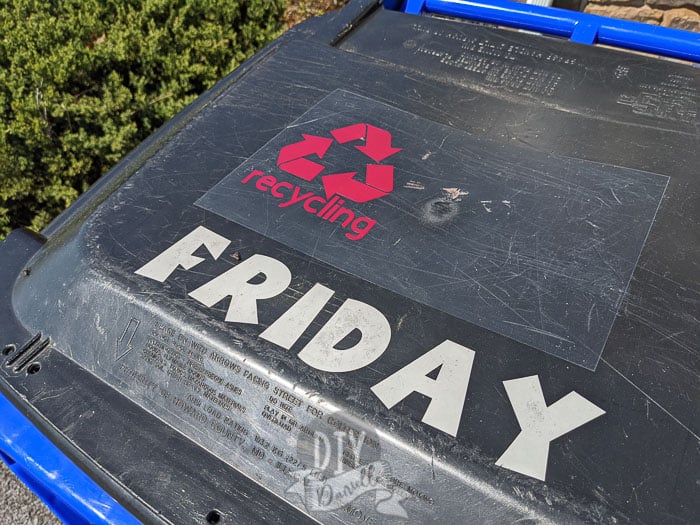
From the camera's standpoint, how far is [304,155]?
1.63 meters

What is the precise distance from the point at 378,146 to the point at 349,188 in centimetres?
18

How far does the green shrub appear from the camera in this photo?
281 centimetres

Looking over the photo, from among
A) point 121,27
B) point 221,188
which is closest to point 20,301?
point 221,188

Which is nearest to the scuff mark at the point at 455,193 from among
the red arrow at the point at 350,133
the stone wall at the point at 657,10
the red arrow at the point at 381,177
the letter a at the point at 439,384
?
the red arrow at the point at 381,177

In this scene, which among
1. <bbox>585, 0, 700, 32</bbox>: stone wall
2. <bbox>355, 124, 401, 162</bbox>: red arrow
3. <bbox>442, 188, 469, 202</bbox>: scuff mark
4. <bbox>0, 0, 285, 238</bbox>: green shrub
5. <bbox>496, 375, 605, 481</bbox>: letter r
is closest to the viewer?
<bbox>496, 375, 605, 481</bbox>: letter r

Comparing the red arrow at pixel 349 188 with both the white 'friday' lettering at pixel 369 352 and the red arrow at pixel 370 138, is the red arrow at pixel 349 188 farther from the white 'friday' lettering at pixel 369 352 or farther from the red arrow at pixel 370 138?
the white 'friday' lettering at pixel 369 352

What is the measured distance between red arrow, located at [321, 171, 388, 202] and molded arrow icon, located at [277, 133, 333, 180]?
0.05m

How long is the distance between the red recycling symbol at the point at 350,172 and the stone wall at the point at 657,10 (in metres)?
2.65

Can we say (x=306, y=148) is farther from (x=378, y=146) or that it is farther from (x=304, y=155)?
(x=378, y=146)

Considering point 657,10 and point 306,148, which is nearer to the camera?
point 306,148

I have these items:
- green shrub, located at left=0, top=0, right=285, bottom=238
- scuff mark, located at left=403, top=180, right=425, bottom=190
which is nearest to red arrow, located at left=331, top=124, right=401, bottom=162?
scuff mark, located at left=403, top=180, right=425, bottom=190

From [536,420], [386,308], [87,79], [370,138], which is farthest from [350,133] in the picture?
[87,79]

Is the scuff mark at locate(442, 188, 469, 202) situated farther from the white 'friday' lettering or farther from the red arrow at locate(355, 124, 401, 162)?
the white 'friday' lettering

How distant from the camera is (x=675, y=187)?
1.50m
